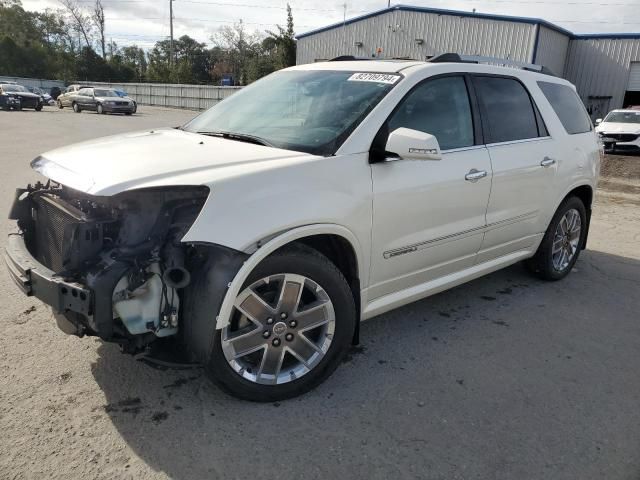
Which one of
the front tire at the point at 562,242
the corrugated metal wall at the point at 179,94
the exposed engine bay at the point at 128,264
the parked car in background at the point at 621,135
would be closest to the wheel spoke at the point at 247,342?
the exposed engine bay at the point at 128,264

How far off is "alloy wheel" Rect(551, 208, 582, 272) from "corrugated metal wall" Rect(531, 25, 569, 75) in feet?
71.8

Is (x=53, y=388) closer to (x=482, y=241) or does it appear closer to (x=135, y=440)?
(x=135, y=440)

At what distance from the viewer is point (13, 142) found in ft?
47.6

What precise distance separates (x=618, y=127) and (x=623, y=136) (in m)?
0.56

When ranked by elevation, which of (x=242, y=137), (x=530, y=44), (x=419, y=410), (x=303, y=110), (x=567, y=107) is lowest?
(x=419, y=410)

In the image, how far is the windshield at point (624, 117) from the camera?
17656 mm

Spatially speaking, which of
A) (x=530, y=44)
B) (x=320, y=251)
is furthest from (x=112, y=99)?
(x=320, y=251)

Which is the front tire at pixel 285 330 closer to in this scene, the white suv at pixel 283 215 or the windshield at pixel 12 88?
the white suv at pixel 283 215

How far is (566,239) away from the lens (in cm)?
524

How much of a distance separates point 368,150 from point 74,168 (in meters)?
1.61

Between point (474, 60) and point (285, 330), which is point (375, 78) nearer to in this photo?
point (474, 60)

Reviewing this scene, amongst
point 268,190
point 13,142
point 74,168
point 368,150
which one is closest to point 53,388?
point 74,168

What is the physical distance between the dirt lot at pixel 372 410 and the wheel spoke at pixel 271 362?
18cm

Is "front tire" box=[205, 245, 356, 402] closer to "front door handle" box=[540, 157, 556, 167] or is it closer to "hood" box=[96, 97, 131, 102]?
"front door handle" box=[540, 157, 556, 167]
